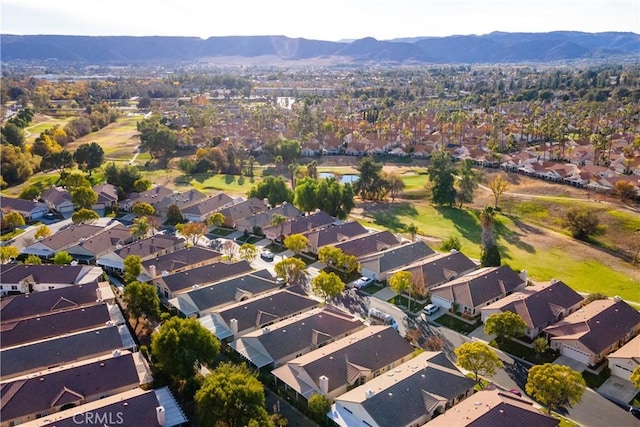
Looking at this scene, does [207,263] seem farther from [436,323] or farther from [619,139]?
[619,139]

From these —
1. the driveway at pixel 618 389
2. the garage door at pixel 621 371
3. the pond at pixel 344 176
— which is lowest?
the pond at pixel 344 176

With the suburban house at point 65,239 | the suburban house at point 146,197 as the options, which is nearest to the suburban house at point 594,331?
the suburban house at point 65,239

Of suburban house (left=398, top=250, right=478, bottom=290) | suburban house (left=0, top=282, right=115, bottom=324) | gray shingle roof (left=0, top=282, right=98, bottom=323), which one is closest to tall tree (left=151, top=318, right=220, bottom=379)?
suburban house (left=0, top=282, right=115, bottom=324)

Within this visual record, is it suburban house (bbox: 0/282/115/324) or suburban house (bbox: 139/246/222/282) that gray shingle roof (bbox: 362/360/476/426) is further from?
suburban house (bbox: 139/246/222/282)

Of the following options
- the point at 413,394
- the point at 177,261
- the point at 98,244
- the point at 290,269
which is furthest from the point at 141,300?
the point at 413,394

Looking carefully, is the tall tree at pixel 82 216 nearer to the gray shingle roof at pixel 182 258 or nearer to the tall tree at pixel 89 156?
the gray shingle roof at pixel 182 258

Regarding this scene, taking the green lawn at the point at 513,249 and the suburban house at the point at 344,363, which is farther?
the green lawn at the point at 513,249

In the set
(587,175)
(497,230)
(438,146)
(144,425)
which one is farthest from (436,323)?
(438,146)
